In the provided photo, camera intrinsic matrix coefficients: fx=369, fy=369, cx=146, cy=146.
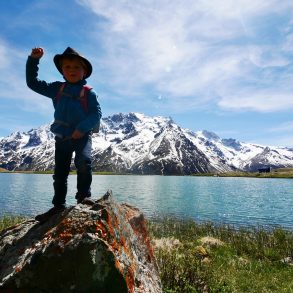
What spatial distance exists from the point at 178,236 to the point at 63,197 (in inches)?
713

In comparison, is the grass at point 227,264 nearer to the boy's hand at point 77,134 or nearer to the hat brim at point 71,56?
the boy's hand at point 77,134

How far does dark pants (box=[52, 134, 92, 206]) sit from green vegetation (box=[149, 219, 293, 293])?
3.21 meters

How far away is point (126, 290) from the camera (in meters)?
5.62

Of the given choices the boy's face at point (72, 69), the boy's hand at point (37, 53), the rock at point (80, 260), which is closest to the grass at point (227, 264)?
the rock at point (80, 260)

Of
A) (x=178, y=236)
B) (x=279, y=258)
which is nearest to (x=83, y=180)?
(x=279, y=258)

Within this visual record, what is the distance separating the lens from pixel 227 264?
49.7 feet

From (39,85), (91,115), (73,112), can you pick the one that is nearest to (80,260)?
(91,115)

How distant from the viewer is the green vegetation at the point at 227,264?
9906 millimetres

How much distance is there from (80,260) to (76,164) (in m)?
3.37

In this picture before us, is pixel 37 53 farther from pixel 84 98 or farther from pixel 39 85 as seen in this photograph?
pixel 84 98

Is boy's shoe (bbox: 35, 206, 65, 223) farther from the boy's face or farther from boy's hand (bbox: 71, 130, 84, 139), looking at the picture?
the boy's face

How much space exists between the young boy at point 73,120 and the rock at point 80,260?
1.76 metres

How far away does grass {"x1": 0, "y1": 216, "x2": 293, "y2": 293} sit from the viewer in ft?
32.4

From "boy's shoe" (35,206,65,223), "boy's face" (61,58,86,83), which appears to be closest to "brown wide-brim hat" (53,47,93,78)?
"boy's face" (61,58,86,83)
